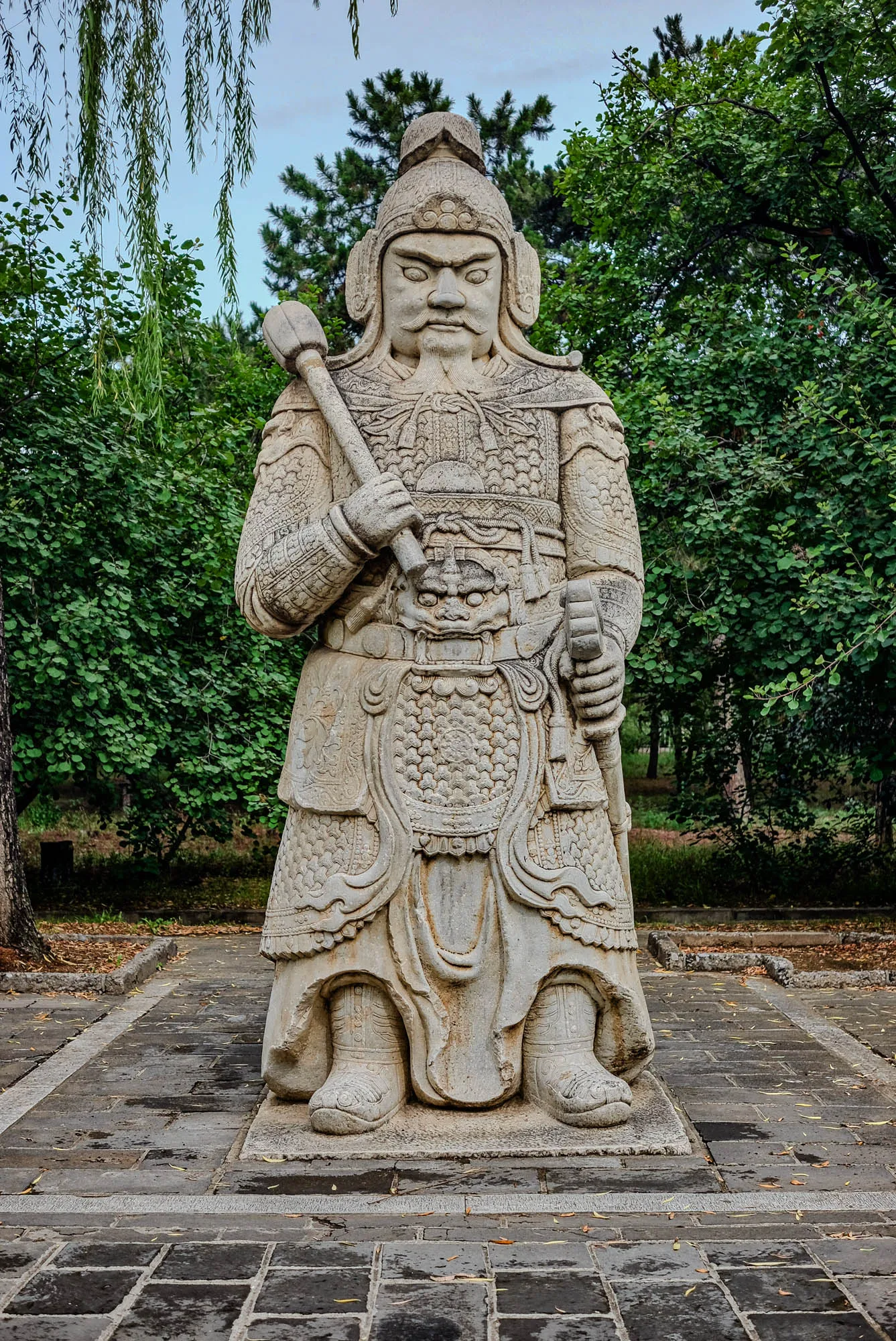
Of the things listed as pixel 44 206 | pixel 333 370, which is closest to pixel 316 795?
pixel 333 370

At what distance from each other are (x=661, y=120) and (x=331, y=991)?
1000 cm

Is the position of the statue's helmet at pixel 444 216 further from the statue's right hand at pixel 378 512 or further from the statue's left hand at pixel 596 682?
the statue's left hand at pixel 596 682

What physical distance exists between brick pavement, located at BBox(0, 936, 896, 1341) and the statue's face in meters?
2.78

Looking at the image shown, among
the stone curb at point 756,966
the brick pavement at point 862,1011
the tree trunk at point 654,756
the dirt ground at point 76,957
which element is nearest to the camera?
the brick pavement at point 862,1011

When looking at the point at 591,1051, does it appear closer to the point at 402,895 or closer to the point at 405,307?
the point at 402,895

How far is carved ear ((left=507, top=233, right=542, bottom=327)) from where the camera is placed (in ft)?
16.0

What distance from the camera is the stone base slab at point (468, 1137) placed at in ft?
13.4

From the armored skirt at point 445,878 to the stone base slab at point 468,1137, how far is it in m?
0.08

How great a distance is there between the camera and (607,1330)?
288cm

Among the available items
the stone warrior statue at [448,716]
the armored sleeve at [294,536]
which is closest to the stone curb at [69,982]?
the stone warrior statue at [448,716]

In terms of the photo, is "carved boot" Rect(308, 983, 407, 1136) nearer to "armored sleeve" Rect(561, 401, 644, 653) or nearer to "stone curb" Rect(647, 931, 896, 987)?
"armored sleeve" Rect(561, 401, 644, 653)

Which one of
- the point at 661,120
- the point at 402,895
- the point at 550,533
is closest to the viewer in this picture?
the point at 402,895

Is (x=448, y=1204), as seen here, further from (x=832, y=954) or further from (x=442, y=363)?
(x=832, y=954)

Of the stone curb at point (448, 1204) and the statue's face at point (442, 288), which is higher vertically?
the statue's face at point (442, 288)
